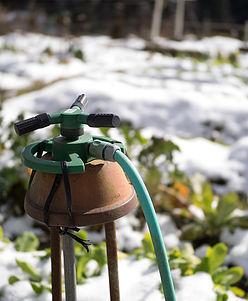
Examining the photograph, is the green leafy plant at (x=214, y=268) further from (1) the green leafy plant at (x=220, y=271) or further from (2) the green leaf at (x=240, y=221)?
(2) the green leaf at (x=240, y=221)

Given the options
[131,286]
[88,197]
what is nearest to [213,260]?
[131,286]

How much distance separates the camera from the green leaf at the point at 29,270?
1.97m

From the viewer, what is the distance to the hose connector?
113 centimetres

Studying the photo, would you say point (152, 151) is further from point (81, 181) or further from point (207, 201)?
point (81, 181)

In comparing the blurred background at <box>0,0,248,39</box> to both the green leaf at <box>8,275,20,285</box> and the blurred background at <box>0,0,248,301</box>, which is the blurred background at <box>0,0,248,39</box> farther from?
the green leaf at <box>8,275,20,285</box>

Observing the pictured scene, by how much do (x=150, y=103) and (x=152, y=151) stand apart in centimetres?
217

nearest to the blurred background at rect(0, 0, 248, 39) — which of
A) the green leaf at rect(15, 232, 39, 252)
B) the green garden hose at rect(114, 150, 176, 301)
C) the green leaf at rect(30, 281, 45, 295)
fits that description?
the green leaf at rect(15, 232, 39, 252)

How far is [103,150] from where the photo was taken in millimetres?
1136

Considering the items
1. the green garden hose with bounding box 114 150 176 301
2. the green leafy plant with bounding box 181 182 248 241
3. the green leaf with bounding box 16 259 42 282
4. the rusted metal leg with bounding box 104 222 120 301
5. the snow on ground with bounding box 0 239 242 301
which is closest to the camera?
the green garden hose with bounding box 114 150 176 301

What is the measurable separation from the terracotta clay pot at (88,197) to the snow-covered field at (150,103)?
76 cm

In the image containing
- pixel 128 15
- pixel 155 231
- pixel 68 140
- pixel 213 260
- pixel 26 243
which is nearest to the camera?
pixel 155 231

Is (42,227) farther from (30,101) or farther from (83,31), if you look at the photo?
(83,31)

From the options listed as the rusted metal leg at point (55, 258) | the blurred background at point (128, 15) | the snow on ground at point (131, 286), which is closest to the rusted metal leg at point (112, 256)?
the rusted metal leg at point (55, 258)

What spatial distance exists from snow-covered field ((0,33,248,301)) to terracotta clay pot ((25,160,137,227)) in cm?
76
